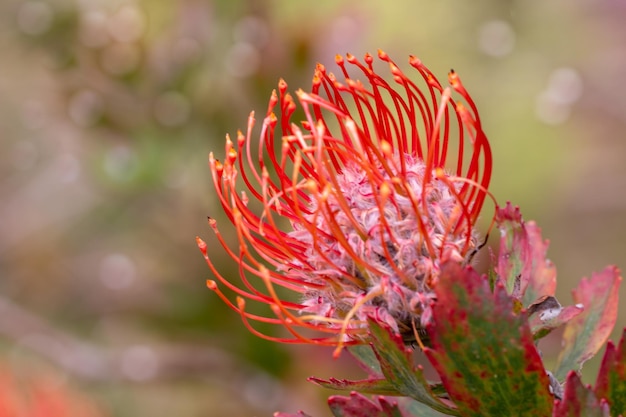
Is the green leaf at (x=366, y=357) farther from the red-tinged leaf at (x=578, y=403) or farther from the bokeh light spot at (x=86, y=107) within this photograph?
the bokeh light spot at (x=86, y=107)

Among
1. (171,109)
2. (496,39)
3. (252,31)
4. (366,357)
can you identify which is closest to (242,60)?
(252,31)

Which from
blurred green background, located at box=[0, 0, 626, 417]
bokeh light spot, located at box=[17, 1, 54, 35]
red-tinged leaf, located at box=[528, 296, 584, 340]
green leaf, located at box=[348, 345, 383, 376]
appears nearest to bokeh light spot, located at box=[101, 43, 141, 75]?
blurred green background, located at box=[0, 0, 626, 417]

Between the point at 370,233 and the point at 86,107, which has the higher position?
the point at 86,107

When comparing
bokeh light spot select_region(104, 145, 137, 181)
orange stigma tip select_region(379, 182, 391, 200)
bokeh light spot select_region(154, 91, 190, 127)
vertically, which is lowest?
orange stigma tip select_region(379, 182, 391, 200)

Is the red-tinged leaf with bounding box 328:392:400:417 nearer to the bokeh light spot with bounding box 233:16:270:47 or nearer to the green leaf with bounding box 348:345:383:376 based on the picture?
the green leaf with bounding box 348:345:383:376

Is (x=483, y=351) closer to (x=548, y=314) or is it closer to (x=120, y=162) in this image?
(x=548, y=314)

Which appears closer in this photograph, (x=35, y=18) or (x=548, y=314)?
(x=548, y=314)

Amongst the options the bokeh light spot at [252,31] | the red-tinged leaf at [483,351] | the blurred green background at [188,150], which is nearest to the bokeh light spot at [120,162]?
the blurred green background at [188,150]
